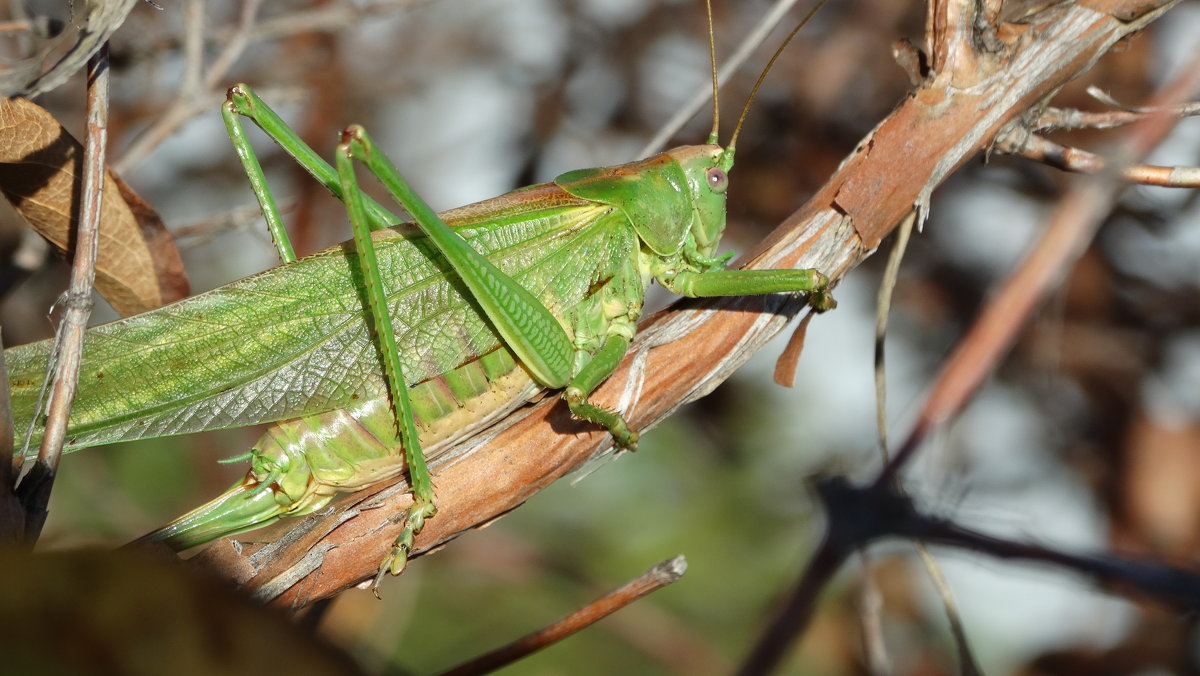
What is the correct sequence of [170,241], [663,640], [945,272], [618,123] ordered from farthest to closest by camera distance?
[618,123]
[663,640]
[945,272]
[170,241]

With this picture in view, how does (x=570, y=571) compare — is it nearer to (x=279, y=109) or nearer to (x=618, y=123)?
(x=618, y=123)

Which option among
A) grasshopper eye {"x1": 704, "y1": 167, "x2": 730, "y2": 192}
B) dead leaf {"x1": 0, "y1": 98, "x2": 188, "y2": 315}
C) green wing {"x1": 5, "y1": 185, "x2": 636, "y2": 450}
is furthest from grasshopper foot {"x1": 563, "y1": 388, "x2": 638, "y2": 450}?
dead leaf {"x1": 0, "y1": 98, "x2": 188, "y2": 315}

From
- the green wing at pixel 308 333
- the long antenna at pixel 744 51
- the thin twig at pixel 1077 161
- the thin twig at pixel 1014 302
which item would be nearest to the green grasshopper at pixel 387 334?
the green wing at pixel 308 333

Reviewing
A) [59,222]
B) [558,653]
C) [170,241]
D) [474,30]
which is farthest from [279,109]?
[558,653]

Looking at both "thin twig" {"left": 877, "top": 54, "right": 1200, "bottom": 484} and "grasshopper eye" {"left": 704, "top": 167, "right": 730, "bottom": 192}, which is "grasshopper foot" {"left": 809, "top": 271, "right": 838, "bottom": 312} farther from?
"thin twig" {"left": 877, "top": 54, "right": 1200, "bottom": 484}

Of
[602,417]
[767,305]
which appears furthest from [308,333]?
[767,305]
